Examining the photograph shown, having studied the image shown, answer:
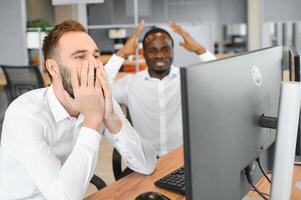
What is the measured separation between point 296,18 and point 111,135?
4999 millimetres

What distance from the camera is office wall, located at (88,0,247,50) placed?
742 cm

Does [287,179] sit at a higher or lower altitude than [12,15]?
lower

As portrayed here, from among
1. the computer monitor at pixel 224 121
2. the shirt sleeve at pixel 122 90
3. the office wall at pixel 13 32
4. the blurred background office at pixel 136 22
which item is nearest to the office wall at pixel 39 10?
the blurred background office at pixel 136 22

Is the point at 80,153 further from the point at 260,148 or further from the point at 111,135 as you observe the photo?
the point at 260,148

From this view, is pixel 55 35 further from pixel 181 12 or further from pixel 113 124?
pixel 181 12

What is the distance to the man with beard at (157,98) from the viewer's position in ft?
8.60

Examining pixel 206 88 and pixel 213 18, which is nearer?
pixel 206 88

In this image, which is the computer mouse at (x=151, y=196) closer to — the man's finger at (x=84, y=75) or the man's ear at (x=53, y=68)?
the man's finger at (x=84, y=75)

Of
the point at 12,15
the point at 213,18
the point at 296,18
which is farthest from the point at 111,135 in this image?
the point at 213,18

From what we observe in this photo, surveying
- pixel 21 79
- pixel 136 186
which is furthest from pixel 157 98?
pixel 21 79

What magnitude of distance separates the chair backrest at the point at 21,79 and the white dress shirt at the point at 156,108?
166 cm

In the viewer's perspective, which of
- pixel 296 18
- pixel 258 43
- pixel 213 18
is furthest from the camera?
pixel 213 18

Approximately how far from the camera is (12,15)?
5.33 metres

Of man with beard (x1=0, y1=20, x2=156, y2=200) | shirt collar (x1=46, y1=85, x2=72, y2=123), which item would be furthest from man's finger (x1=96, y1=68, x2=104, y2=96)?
shirt collar (x1=46, y1=85, x2=72, y2=123)
